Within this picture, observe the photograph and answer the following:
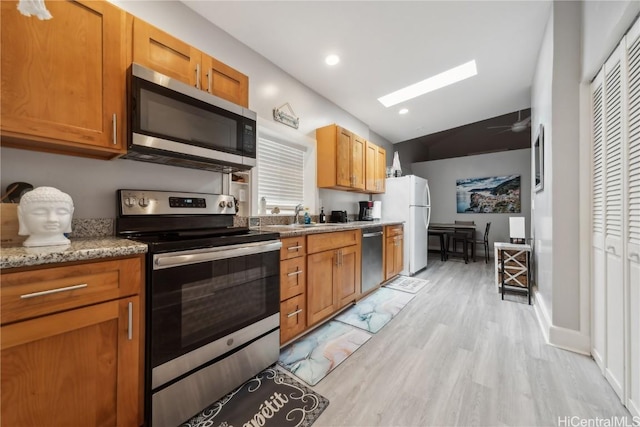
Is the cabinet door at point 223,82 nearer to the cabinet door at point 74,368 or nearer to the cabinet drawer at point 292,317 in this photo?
the cabinet door at point 74,368

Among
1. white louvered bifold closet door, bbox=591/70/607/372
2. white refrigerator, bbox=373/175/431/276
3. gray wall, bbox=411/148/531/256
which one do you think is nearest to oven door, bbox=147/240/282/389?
white louvered bifold closet door, bbox=591/70/607/372

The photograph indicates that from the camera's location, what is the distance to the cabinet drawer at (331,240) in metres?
2.04

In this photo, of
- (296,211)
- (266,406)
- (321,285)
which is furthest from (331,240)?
(266,406)

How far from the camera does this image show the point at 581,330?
182 centimetres

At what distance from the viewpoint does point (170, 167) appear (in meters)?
1.76

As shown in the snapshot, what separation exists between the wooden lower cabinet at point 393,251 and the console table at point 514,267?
4.20 ft

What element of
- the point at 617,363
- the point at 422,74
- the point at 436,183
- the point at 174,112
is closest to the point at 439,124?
the point at 422,74

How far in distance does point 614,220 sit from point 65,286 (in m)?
2.90

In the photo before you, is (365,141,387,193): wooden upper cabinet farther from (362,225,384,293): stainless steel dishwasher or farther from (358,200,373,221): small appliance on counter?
(362,225,384,293): stainless steel dishwasher

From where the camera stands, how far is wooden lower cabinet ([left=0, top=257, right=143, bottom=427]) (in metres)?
0.84

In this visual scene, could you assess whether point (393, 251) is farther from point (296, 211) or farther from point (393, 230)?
point (296, 211)

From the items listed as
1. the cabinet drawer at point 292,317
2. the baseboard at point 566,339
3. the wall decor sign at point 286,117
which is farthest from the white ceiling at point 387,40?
the baseboard at point 566,339

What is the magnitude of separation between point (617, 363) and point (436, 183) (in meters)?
5.90

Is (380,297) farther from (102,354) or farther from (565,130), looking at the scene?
(102,354)
